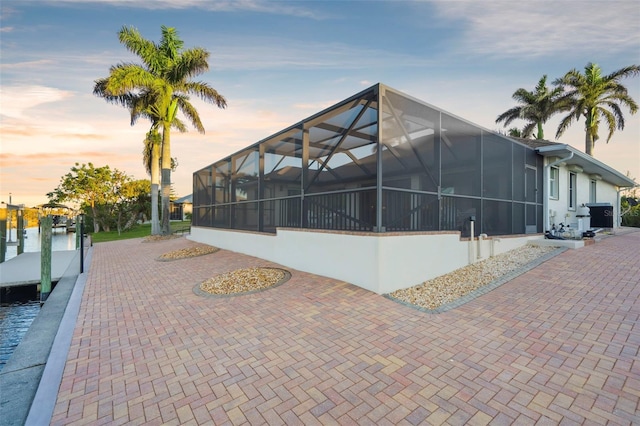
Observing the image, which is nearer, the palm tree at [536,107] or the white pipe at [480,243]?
the white pipe at [480,243]

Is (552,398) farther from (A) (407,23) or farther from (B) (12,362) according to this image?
(A) (407,23)

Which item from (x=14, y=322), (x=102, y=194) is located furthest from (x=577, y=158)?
(x=102, y=194)

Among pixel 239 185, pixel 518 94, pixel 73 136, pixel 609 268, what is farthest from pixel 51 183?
pixel 518 94

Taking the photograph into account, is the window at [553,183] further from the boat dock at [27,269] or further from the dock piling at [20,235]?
the dock piling at [20,235]

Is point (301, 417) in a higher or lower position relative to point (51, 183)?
lower

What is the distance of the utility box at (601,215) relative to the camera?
41.2 ft

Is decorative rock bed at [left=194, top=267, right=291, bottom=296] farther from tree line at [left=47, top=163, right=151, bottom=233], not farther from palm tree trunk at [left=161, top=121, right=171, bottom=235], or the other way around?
tree line at [left=47, top=163, right=151, bottom=233]

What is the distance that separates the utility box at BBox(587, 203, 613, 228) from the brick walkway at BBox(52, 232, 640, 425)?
10.2 metres

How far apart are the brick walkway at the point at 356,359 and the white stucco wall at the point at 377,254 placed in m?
0.51

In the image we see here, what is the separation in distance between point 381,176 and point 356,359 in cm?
325

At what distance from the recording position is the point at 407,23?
8.48 m

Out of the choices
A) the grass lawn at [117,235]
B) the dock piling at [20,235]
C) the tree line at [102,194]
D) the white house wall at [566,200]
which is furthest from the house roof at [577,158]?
the tree line at [102,194]

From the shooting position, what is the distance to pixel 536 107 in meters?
23.9

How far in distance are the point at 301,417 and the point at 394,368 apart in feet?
3.66
